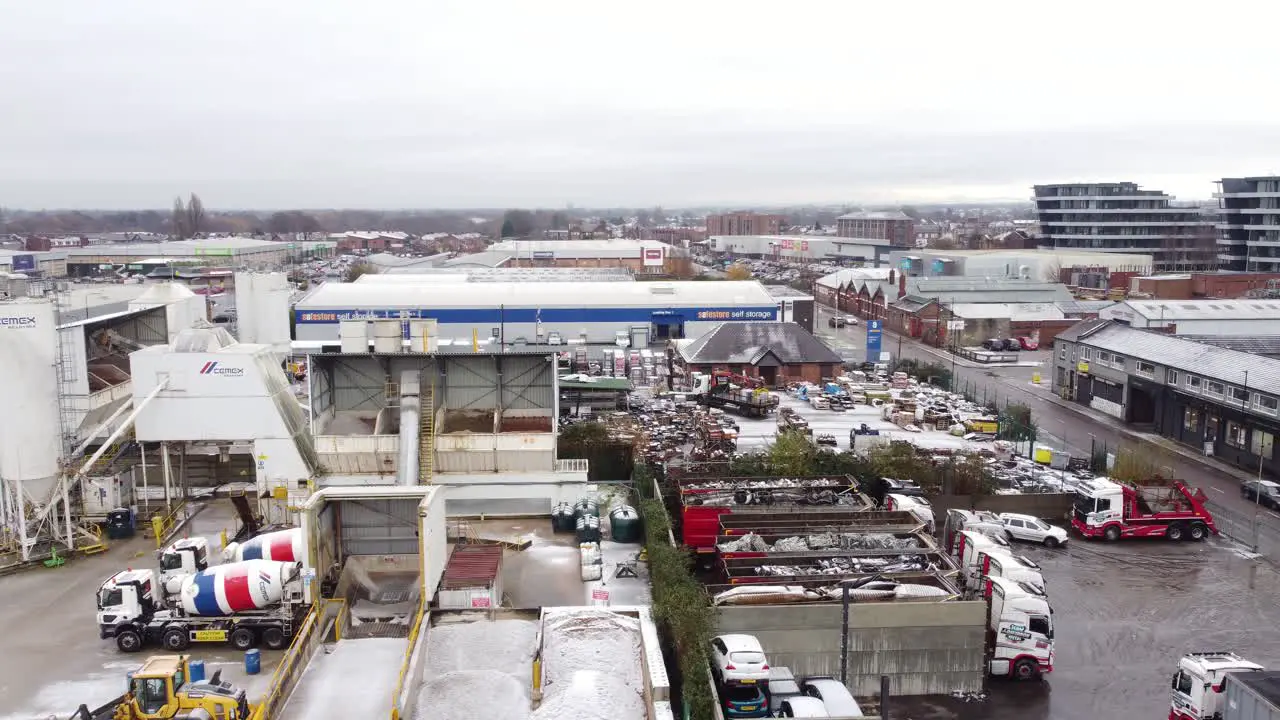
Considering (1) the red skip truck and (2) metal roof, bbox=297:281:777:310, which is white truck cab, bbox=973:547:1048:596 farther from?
(2) metal roof, bbox=297:281:777:310

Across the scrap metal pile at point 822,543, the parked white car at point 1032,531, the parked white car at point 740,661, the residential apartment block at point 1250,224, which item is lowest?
the parked white car at point 1032,531

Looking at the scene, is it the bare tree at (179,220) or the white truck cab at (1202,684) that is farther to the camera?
the bare tree at (179,220)

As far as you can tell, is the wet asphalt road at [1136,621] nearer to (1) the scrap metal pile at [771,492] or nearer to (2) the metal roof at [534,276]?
(1) the scrap metal pile at [771,492]

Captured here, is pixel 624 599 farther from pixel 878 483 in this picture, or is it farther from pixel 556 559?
pixel 878 483

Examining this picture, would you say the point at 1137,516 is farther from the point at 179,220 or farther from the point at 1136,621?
the point at 179,220

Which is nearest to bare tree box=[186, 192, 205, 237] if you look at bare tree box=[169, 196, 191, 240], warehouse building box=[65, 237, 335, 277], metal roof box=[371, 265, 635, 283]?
bare tree box=[169, 196, 191, 240]

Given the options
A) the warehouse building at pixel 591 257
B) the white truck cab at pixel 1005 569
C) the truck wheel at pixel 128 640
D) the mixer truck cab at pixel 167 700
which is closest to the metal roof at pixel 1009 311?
the warehouse building at pixel 591 257

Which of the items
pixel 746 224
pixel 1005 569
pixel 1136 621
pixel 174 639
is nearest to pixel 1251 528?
pixel 1136 621
